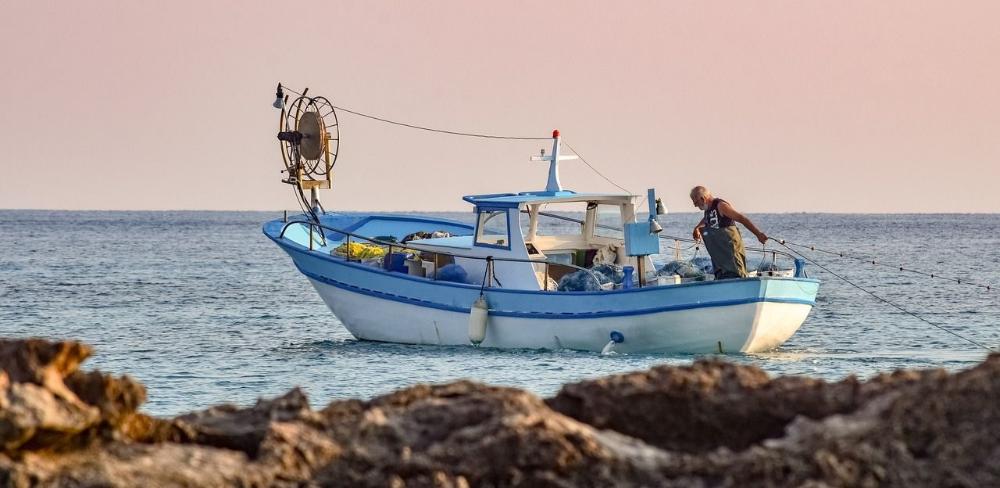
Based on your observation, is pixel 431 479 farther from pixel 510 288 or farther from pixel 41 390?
pixel 510 288

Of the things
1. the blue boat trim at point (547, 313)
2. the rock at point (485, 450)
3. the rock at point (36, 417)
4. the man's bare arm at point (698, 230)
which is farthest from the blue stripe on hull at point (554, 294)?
the rock at point (36, 417)

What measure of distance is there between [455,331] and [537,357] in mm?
1752

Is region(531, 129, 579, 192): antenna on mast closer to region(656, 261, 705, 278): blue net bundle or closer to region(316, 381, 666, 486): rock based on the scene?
region(656, 261, 705, 278): blue net bundle

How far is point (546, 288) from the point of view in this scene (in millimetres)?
19297

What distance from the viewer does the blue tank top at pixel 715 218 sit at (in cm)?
1664

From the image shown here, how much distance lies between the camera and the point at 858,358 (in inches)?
786

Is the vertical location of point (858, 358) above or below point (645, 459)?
below

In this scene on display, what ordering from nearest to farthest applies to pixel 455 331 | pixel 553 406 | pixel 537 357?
1. pixel 553 406
2. pixel 537 357
3. pixel 455 331

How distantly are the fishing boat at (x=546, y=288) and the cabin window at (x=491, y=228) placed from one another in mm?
18

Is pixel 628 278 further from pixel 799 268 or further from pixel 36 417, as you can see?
pixel 36 417

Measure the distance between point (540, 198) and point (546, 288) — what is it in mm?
1236

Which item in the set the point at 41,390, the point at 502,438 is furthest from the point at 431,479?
the point at 41,390

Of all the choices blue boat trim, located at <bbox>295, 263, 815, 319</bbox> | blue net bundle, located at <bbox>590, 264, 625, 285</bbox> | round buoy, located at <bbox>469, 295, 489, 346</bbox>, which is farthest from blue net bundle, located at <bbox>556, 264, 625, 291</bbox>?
round buoy, located at <bbox>469, 295, 489, 346</bbox>

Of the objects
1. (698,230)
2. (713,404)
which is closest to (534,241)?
(698,230)
